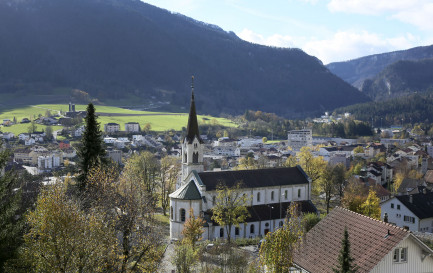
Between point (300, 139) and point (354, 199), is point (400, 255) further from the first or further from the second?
point (300, 139)

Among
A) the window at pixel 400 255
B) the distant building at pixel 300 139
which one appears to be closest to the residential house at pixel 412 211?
the window at pixel 400 255

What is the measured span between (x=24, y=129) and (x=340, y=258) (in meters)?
179

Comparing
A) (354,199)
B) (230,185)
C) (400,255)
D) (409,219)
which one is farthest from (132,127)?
(400,255)

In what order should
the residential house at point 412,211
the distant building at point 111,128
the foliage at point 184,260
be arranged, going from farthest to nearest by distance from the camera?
the distant building at point 111,128 < the residential house at point 412,211 < the foliage at point 184,260

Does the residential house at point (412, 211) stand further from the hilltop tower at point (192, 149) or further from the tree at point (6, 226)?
the tree at point (6, 226)

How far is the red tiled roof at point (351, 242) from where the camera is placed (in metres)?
22.7

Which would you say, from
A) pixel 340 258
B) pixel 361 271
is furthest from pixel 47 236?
pixel 361 271

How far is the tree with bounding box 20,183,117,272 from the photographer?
20.8m

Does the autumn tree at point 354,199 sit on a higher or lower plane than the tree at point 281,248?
lower

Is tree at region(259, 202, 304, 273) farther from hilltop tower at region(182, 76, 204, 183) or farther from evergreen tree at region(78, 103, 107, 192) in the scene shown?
hilltop tower at region(182, 76, 204, 183)

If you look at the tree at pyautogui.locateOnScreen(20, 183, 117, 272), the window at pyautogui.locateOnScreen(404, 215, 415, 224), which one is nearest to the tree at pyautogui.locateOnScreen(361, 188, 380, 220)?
the window at pyautogui.locateOnScreen(404, 215, 415, 224)

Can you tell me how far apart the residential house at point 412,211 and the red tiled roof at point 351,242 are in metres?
37.2

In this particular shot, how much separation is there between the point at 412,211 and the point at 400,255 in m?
40.2

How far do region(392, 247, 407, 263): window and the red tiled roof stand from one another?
2.70ft
